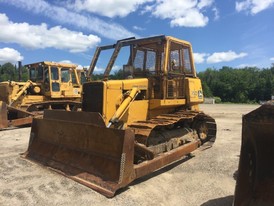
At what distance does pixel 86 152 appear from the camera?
5.82m

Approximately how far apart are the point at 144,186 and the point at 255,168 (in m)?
2.02

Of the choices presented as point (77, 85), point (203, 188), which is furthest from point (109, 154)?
point (77, 85)

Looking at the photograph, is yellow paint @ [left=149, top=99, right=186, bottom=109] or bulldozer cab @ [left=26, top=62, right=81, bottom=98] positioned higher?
bulldozer cab @ [left=26, top=62, right=81, bottom=98]

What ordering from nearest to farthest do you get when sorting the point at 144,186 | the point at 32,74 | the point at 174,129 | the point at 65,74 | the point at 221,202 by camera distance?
the point at 221,202
the point at 144,186
the point at 174,129
the point at 65,74
the point at 32,74

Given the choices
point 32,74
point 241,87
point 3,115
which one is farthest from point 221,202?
point 241,87

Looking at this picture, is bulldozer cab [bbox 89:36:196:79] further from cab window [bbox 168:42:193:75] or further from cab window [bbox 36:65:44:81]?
cab window [bbox 36:65:44:81]

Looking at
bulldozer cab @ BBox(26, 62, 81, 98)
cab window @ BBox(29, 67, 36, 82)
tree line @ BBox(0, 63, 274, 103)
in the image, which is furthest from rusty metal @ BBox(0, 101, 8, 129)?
tree line @ BBox(0, 63, 274, 103)

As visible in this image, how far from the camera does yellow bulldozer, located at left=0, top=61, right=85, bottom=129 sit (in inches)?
574

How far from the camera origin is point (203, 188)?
5.24 meters

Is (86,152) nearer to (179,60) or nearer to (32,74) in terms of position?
(179,60)

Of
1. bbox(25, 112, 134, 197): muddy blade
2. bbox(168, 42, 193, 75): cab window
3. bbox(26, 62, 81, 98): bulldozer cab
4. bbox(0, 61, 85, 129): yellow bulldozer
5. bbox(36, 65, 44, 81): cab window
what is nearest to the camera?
bbox(25, 112, 134, 197): muddy blade

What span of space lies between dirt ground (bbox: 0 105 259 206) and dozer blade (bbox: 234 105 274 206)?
767 mm

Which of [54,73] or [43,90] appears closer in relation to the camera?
[54,73]

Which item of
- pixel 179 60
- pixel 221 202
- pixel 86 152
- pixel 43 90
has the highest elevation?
pixel 179 60
